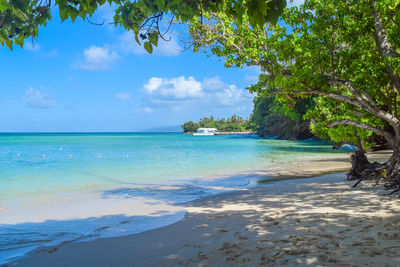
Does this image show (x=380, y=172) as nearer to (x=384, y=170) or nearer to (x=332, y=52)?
(x=384, y=170)

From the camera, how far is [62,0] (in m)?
3.36

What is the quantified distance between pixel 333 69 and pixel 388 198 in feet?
12.6

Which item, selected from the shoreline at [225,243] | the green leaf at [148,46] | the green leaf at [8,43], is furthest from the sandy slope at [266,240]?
the green leaf at [8,43]

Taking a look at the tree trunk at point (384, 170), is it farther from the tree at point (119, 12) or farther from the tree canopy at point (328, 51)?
the tree at point (119, 12)

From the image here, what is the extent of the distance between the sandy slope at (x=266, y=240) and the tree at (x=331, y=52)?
3.03 meters

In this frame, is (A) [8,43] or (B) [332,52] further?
(B) [332,52]

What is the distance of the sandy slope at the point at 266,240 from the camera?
166 inches

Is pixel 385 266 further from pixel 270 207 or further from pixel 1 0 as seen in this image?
pixel 1 0

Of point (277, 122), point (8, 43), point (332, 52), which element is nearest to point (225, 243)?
point (8, 43)

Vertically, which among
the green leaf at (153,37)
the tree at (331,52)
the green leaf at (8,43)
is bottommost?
the green leaf at (8,43)

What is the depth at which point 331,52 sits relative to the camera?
907 centimetres

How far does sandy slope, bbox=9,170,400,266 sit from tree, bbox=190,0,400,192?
3.03m

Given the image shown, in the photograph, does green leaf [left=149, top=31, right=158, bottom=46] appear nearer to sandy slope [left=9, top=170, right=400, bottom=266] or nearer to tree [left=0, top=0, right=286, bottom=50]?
tree [left=0, top=0, right=286, bottom=50]

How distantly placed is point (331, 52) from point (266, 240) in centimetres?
631
